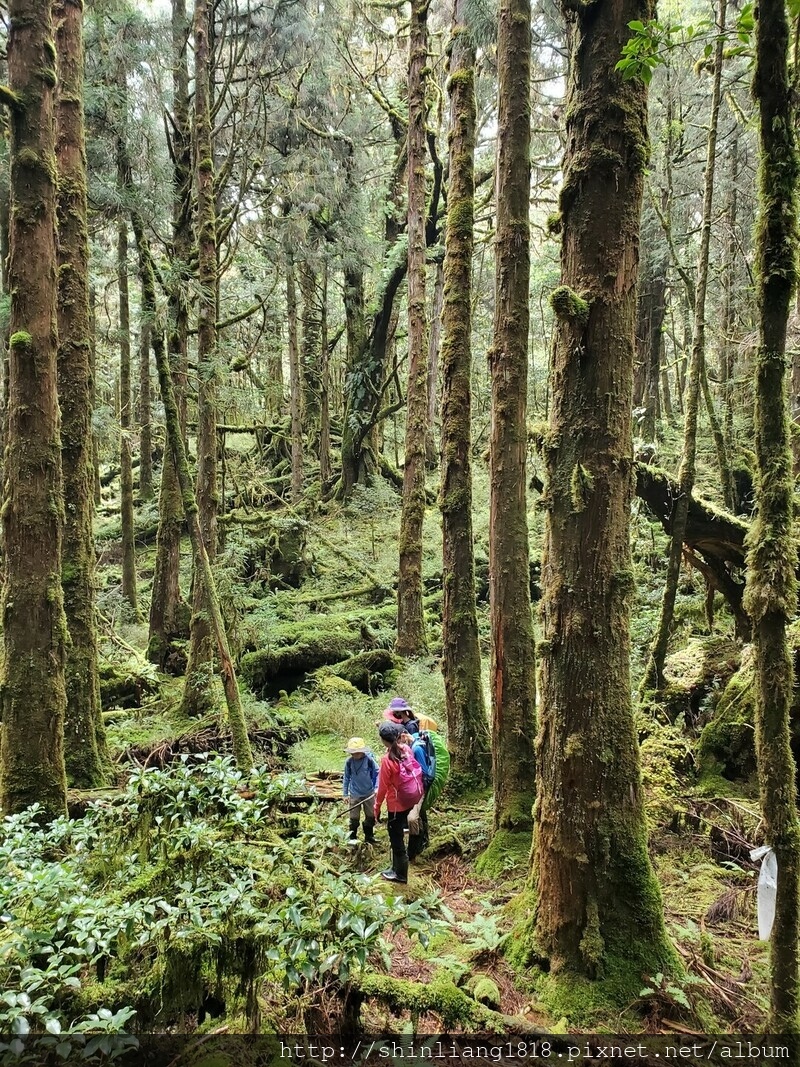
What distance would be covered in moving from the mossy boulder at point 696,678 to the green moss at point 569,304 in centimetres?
516

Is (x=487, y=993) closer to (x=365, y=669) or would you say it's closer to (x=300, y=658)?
(x=365, y=669)

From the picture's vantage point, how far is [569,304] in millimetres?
3967

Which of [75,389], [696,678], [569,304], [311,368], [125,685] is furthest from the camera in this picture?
[311,368]

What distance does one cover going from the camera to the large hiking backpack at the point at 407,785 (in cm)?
570

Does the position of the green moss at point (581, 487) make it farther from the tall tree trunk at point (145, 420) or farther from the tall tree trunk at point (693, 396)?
the tall tree trunk at point (145, 420)

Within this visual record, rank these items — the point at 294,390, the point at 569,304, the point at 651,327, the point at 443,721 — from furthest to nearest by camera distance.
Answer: the point at 294,390
the point at 651,327
the point at 443,721
the point at 569,304

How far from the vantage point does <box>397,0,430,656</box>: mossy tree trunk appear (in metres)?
11.1

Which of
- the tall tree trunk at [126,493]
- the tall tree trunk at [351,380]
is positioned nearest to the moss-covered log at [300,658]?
the tall tree trunk at [126,493]

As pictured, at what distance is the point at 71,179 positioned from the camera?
24.3ft

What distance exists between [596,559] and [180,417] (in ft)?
28.8

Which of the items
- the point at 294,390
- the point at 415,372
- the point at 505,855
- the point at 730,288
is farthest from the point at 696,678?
the point at 294,390

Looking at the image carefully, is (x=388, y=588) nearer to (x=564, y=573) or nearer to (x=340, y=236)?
(x=340, y=236)

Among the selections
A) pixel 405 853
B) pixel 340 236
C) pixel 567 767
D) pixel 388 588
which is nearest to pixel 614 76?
pixel 567 767

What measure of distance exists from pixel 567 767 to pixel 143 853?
2741mm
